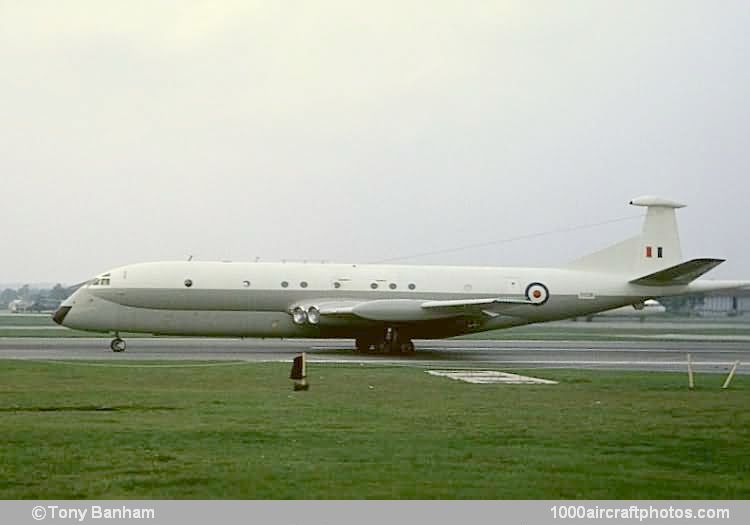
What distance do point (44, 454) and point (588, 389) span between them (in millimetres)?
14041

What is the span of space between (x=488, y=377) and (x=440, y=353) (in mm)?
11690

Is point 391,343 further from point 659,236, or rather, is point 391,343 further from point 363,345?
point 659,236

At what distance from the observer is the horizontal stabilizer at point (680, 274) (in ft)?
123

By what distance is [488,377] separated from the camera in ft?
85.1

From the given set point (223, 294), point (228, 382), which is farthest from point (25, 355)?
point (228, 382)

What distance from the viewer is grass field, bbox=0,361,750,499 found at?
35.2 feet

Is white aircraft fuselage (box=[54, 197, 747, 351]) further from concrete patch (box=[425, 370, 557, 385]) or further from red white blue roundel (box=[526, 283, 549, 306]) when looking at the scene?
concrete patch (box=[425, 370, 557, 385])

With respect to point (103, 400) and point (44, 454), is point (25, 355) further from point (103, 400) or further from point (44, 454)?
point (44, 454)

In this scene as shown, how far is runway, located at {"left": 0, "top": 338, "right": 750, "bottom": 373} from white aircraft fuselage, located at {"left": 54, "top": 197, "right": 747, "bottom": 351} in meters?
0.99

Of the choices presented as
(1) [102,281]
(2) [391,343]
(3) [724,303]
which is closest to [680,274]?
(2) [391,343]

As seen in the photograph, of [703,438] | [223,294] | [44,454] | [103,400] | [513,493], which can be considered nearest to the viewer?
[513,493]

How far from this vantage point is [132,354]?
3331cm

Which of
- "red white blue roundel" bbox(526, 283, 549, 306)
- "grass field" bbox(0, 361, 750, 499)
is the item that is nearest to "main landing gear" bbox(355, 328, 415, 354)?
"red white blue roundel" bbox(526, 283, 549, 306)

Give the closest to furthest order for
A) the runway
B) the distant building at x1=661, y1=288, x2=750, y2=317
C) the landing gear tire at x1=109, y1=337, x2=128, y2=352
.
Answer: the runway < the landing gear tire at x1=109, y1=337, x2=128, y2=352 < the distant building at x1=661, y1=288, x2=750, y2=317
